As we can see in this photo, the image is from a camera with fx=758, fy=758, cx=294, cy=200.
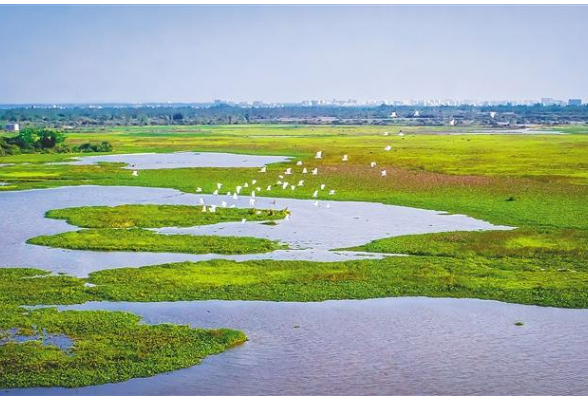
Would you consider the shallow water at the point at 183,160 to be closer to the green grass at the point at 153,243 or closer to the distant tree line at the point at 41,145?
the distant tree line at the point at 41,145

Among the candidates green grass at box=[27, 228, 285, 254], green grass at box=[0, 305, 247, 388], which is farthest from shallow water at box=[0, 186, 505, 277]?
green grass at box=[0, 305, 247, 388]

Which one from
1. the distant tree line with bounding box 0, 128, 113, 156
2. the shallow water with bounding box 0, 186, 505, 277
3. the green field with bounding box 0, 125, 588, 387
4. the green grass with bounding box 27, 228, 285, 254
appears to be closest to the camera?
the green field with bounding box 0, 125, 588, 387

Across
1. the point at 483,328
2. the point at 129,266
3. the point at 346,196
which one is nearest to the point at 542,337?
the point at 483,328

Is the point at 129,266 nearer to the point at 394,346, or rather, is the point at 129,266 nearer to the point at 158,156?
the point at 394,346

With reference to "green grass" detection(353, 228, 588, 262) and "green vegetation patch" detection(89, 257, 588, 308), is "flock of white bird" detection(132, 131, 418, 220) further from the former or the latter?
"green vegetation patch" detection(89, 257, 588, 308)

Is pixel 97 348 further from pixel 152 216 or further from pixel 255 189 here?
pixel 255 189

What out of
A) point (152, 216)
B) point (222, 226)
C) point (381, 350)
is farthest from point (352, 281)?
point (152, 216)
